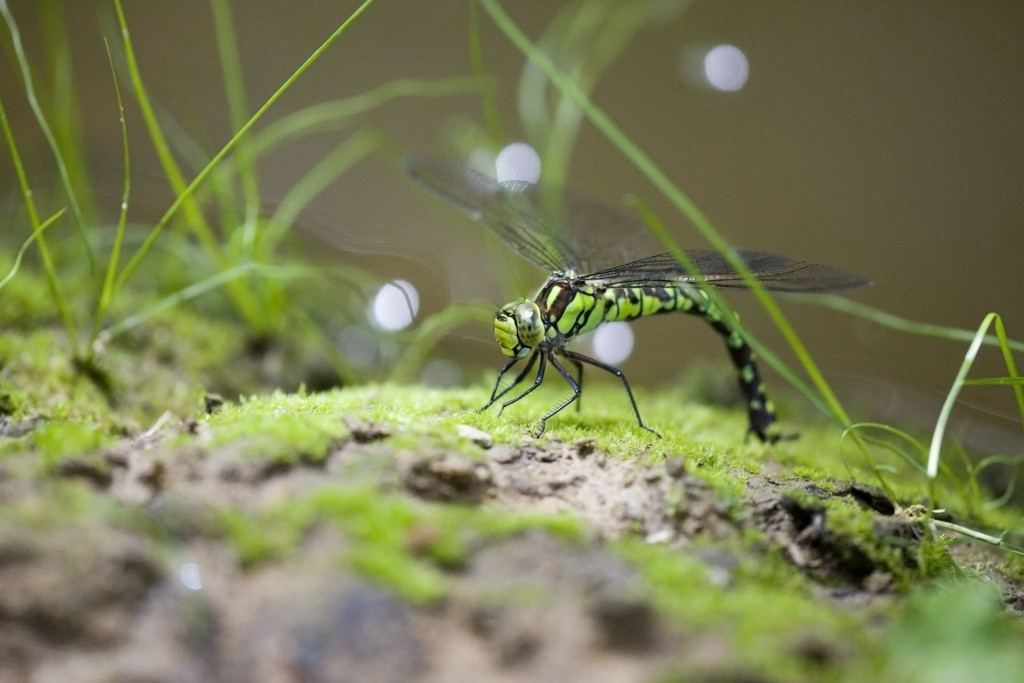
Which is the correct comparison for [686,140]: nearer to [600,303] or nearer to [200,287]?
[600,303]

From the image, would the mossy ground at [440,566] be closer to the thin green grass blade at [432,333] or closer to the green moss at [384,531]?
the green moss at [384,531]

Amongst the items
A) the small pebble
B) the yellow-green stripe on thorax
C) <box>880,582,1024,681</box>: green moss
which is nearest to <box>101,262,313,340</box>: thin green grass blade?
the yellow-green stripe on thorax

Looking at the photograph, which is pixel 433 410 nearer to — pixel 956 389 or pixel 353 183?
pixel 956 389

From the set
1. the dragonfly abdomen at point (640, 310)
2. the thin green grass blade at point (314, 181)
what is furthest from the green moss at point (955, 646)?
the thin green grass blade at point (314, 181)

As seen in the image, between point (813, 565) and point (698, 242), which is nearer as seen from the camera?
point (813, 565)

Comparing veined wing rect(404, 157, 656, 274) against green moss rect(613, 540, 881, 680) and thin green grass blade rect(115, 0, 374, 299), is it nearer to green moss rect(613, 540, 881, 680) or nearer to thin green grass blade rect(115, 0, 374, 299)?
thin green grass blade rect(115, 0, 374, 299)

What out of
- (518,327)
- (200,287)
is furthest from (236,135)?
(518,327)

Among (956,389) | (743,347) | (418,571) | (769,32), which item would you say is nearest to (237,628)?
(418,571)
